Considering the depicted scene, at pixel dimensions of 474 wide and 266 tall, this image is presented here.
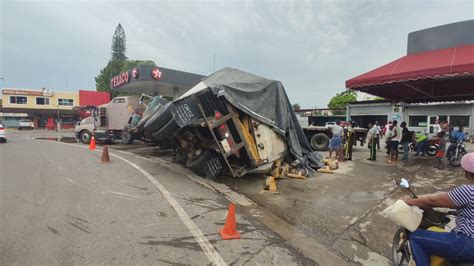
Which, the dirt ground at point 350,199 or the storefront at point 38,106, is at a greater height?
the storefront at point 38,106

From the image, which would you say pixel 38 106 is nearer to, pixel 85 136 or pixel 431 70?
pixel 85 136

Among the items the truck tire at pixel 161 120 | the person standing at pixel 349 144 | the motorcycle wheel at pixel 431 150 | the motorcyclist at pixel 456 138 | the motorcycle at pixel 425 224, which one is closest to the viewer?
the motorcycle at pixel 425 224

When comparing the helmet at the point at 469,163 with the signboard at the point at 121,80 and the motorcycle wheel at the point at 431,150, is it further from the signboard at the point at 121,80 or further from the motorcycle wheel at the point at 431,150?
the signboard at the point at 121,80

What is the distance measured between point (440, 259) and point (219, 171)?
5500 mm

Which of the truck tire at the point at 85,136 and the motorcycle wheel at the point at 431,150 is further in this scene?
the truck tire at the point at 85,136

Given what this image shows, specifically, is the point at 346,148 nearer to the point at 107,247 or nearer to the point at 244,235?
the point at 244,235

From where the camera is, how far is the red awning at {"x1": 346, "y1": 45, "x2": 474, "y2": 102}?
7.22 metres

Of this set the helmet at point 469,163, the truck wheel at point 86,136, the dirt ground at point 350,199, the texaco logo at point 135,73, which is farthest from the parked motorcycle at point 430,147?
the truck wheel at point 86,136

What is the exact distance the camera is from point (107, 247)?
3371 mm

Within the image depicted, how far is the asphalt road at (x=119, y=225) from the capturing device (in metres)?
3.20

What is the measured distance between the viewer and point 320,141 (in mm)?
13797

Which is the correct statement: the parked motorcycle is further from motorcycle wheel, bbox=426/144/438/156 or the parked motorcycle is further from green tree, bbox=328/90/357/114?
green tree, bbox=328/90/357/114

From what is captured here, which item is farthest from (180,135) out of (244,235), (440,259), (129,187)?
(440,259)

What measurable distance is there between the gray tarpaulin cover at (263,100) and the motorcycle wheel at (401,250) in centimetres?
422
